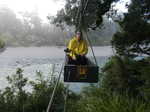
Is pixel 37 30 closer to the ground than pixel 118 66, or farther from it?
farther from it

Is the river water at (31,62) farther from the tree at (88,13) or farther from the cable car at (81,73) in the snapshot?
the cable car at (81,73)

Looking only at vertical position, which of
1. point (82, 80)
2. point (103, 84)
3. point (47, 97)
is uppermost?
point (82, 80)

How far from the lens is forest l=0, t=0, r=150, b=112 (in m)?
6.93

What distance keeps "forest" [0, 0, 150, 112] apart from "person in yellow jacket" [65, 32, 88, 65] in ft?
2.24

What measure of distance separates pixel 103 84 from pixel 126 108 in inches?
138

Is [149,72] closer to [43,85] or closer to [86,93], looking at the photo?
[86,93]

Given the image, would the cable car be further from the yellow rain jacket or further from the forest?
the yellow rain jacket

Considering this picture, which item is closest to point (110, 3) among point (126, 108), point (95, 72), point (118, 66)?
Result: point (118, 66)

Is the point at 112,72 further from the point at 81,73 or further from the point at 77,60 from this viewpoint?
the point at 81,73

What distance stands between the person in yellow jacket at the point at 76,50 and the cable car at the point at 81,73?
719mm

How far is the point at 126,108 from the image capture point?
4.66 metres

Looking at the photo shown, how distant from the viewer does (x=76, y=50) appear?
6082 millimetres

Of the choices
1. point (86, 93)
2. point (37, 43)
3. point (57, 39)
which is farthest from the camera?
point (37, 43)

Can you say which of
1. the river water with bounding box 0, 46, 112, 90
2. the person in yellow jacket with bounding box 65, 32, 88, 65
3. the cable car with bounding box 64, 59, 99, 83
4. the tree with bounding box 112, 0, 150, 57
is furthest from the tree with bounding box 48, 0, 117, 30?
the river water with bounding box 0, 46, 112, 90
